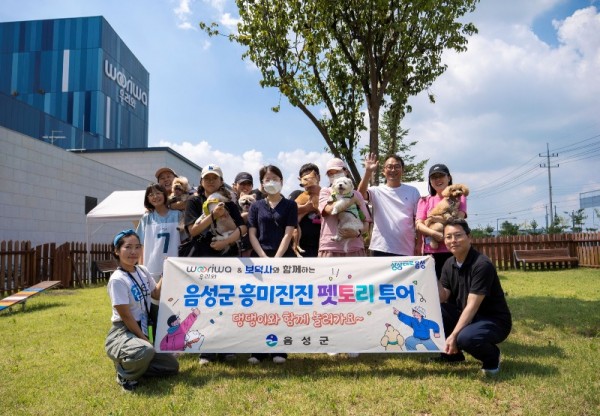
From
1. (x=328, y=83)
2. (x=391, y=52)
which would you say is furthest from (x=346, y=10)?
(x=328, y=83)

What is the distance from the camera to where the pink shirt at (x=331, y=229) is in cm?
461

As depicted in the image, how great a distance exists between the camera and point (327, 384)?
3705 millimetres

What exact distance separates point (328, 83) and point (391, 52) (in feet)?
5.83

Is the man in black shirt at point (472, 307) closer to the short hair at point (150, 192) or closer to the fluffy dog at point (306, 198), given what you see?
the fluffy dog at point (306, 198)

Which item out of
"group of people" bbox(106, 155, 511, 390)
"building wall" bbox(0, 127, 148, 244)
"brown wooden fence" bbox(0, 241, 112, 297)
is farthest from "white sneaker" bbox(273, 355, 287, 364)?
"building wall" bbox(0, 127, 148, 244)

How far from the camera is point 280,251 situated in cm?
448

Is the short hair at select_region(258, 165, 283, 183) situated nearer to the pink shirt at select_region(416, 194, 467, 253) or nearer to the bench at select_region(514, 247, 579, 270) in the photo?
the pink shirt at select_region(416, 194, 467, 253)

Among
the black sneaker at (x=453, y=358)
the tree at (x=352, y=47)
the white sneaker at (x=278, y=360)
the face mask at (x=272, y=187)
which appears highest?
the tree at (x=352, y=47)

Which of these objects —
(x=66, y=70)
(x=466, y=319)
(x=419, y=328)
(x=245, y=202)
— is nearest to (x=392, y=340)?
(x=419, y=328)

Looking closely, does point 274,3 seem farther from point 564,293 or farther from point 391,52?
point 564,293

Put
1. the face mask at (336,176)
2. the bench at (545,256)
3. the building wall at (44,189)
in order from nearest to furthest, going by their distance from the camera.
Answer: the face mask at (336,176), the building wall at (44,189), the bench at (545,256)

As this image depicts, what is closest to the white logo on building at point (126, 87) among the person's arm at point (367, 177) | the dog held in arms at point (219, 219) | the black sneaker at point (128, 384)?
the dog held in arms at point (219, 219)

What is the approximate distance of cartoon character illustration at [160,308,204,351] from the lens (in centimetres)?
411

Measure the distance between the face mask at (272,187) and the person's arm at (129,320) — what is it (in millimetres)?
1727
